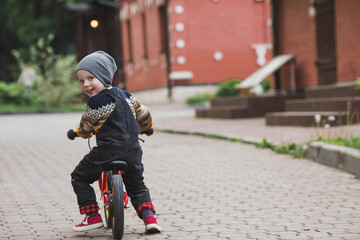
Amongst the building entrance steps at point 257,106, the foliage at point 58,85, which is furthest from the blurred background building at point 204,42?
the building entrance steps at point 257,106

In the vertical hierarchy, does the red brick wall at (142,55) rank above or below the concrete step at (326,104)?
above

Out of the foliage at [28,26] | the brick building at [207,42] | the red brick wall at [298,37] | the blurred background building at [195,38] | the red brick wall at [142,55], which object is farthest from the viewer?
the foliage at [28,26]

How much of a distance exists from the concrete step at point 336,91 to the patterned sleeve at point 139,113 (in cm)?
954

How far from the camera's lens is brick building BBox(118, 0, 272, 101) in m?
29.4

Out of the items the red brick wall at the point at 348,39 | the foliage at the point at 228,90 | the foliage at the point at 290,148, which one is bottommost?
the foliage at the point at 290,148

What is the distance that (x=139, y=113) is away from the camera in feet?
18.1

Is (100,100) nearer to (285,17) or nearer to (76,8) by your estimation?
(285,17)

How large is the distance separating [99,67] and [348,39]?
37.6ft

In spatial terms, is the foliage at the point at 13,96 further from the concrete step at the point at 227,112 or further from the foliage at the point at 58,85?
the concrete step at the point at 227,112

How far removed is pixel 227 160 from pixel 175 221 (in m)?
4.42

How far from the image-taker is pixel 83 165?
542cm

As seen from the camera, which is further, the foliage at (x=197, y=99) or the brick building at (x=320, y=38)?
the foliage at (x=197, y=99)

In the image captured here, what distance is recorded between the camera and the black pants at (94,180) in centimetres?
539

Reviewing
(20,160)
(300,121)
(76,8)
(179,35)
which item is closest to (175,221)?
(20,160)
